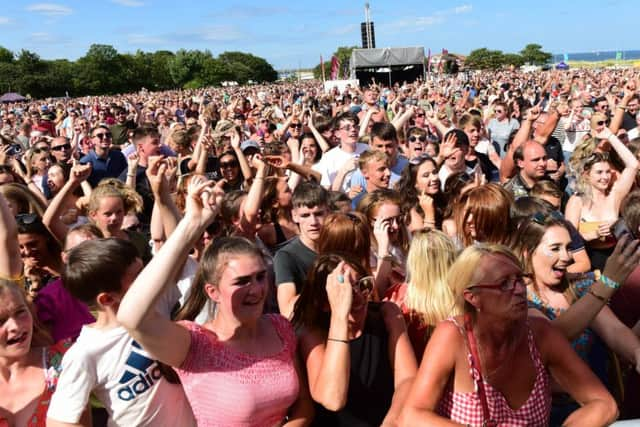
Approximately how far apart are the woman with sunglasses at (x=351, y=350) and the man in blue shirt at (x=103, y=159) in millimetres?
4772

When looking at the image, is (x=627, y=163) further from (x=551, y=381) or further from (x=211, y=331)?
(x=211, y=331)

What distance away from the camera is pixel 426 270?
2.72 m

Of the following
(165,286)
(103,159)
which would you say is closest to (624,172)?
(165,286)

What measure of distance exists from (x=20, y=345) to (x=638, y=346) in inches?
104

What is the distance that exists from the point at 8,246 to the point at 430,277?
2124mm

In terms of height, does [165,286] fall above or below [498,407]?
above

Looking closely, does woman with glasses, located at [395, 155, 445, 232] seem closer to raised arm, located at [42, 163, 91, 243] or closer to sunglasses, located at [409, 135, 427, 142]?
sunglasses, located at [409, 135, 427, 142]

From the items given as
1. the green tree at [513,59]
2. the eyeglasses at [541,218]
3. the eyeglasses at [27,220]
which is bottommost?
the eyeglasses at [541,218]

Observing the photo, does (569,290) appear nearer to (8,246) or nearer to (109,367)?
(109,367)

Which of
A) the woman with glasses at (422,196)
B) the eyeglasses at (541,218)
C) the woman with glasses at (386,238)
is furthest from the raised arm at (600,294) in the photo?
the woman with glasses at (422,196)

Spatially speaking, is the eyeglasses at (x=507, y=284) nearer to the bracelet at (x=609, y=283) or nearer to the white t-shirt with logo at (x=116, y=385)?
the bracelet at (x=609, y=283)

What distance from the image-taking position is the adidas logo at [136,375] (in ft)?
6.92

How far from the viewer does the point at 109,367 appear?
2.08 m

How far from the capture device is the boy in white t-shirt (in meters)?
2.02
